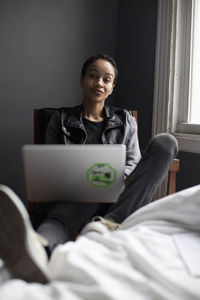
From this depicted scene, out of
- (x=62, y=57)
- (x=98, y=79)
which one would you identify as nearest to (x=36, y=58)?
(x=62, y=57)

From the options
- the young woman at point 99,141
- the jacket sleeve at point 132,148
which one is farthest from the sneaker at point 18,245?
the jacket sleeve at point 132,148

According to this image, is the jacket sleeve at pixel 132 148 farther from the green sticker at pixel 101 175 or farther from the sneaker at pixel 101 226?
the sneaker at pixel 101 226

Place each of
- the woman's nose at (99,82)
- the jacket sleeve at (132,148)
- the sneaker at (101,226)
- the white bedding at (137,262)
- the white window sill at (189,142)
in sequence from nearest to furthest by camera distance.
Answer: the white bedding at (137,262)
the sneaker at (101,226)
the jacket sleeve at (132,148)
the woman's nose at (99,82)
the white window sill at (189,142)

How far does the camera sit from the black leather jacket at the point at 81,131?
1.66 meters

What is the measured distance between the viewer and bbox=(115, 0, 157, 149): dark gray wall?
2252 millimetres

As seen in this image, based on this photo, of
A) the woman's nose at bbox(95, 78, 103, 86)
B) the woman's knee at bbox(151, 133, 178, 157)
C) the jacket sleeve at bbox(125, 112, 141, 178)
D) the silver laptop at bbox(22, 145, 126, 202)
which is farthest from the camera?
the woman's nose at bbox(95, 78, 103, 86)

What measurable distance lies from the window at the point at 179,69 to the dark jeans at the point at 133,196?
0.80 meters

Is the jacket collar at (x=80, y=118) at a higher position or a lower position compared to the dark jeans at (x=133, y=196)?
higher

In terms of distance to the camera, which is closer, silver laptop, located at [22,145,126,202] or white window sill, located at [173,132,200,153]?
silver laptop, located at [22,145,126,202]

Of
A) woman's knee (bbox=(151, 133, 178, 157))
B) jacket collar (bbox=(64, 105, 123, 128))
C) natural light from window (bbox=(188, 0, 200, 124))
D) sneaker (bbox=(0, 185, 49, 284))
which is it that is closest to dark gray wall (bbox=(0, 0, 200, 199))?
natural light from window (bbox=(188, 0, 200, 124))

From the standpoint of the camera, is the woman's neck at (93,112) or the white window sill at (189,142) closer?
the woman's neck at (93,112)

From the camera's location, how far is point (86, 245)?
0.83 m

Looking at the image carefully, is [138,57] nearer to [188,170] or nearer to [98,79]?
[98,79]

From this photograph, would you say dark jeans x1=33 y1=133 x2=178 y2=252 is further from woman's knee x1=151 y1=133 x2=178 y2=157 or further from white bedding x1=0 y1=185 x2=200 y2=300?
white bedding x1=0 y1=185 x2=200 y2=300
